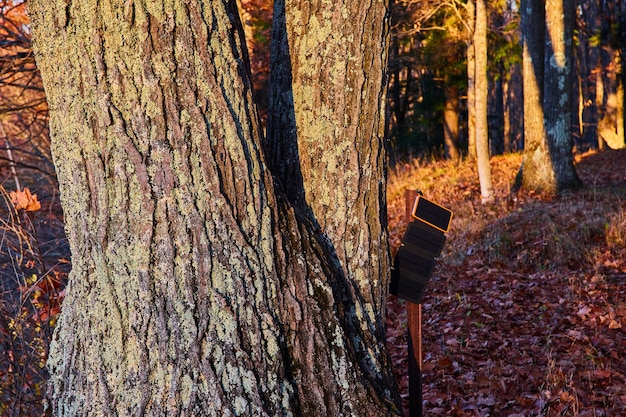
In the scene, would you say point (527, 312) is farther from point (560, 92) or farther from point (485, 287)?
point (560, 92)

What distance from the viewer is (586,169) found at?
1416cm

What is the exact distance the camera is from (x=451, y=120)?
68.3ft

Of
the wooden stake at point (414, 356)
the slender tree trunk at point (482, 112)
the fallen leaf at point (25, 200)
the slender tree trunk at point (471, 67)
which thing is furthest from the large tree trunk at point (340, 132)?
the slender tree trunk at point (471, 67)

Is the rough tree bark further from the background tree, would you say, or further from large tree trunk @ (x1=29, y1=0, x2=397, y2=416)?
large tree trunk @ (x1=29, y1=0, x2=397, y2=416)

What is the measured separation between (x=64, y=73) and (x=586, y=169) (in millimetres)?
14042

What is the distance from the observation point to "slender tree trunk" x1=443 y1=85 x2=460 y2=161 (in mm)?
20344

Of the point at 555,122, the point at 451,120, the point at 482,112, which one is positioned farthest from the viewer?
the point at 451,120

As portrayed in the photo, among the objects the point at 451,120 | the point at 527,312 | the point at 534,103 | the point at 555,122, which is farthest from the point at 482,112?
the point at 451,120

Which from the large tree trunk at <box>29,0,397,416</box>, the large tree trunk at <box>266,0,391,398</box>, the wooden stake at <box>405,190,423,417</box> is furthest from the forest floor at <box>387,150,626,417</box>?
the large tree trunk at <box>29,0,397,416</box>

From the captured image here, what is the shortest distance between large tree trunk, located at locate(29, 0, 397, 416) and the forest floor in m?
2.22

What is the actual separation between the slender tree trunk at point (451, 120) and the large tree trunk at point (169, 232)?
1849 cm

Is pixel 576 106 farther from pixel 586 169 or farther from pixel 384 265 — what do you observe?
pixel 384 265

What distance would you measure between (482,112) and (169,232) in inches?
385

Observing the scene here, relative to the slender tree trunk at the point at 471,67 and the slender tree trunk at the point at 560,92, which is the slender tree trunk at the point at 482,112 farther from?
the slender tree trunk at the point at 471,67
